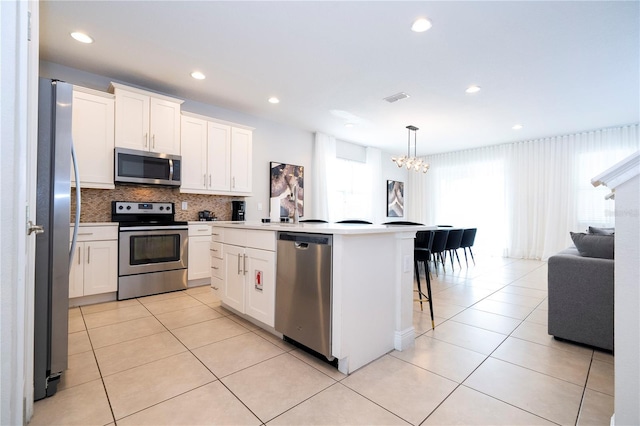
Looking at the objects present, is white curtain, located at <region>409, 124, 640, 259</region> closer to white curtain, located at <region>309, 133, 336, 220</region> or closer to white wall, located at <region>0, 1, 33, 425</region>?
white curtain, located at <region>309, 133, 336, 220</region>

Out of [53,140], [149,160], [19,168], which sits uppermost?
[149,160]

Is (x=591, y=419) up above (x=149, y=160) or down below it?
below

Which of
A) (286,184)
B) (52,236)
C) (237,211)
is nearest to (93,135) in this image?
(237,211)

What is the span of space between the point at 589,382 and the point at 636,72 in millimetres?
3808

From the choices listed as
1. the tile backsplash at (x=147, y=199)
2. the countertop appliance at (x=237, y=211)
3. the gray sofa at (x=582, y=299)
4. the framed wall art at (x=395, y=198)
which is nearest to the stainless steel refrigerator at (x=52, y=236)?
the tile backsplash at (x=147, y=199)

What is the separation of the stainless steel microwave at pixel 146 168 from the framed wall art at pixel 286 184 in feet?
5.92

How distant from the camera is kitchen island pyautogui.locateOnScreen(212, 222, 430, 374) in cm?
173

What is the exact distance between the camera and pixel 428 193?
819cm

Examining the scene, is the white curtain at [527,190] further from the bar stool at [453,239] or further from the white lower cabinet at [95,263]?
the white lower cabinet at [95,263]

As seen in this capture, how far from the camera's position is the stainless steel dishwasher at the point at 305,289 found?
5.86 feet

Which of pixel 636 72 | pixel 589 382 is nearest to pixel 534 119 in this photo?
pixel 636 72

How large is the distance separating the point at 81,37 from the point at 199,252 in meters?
2.60

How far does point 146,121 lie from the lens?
3.52 meters

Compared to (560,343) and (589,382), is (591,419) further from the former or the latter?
(560,343)
